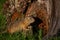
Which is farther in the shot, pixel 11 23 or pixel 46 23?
pixel 11 23

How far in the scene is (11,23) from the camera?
6.01 metres

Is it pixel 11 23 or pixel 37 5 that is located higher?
pixel 37 5

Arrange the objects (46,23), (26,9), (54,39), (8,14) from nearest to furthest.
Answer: (54,39)
(46,23)
(26,9)
(8,14)

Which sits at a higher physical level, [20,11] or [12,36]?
[20,11]

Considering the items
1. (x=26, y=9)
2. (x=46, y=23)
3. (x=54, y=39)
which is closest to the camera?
(x=54, y=39)

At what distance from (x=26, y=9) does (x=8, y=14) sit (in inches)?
23.4

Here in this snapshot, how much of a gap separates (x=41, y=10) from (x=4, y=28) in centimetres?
87

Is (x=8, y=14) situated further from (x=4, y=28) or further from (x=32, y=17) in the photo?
(x=32, y=17)

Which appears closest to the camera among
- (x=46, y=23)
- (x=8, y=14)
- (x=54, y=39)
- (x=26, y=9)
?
(x=54, y=39)

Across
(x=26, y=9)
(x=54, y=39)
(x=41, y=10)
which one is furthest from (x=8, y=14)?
(x=54, y=39)

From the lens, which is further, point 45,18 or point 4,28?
point 4,28

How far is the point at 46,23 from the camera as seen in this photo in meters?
5.56

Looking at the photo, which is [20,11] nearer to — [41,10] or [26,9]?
[26,9]

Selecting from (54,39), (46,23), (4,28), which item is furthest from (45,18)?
(4,28)
